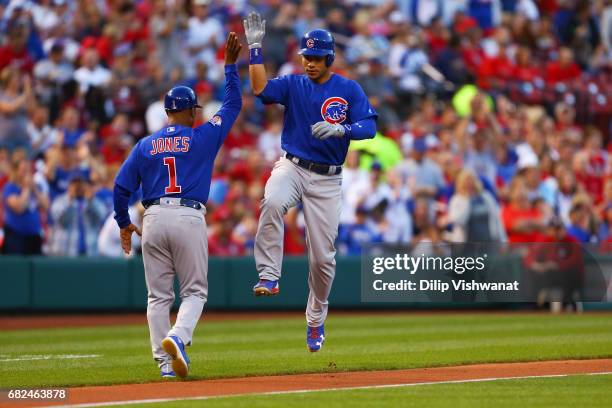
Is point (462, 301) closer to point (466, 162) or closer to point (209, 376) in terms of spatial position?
point (466, 162)

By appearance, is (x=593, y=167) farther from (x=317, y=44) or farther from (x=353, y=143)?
(x=317, y=44)

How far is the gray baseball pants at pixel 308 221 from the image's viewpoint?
392 inches

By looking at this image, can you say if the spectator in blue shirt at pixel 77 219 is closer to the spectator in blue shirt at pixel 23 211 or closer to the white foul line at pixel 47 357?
the spectator in blue shirt at pixel 23 211

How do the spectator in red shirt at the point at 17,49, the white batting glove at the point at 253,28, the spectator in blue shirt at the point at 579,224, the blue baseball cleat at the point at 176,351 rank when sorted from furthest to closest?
the spectator in red shirt at the point at 17,49 < the spectator in blue shirt at the point at 579,224 < the white batting glove at the point at 253,28 < the blue baseball cleat at the point at 176,351

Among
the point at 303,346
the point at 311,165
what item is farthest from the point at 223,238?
the point at 311,165

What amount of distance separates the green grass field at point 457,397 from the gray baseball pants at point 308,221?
1673mm

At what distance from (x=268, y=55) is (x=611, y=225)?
610 centimetres

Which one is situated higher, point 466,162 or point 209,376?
point 466,162

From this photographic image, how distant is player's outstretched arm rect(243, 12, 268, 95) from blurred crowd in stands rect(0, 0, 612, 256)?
694 cm

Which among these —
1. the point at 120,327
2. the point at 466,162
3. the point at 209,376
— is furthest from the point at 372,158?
the point at 209,376

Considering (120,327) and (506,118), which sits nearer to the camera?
(120,327)

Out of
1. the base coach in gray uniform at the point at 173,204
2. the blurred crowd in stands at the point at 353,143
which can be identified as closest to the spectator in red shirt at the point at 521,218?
the blurred crowd in stands at the point at 353,143

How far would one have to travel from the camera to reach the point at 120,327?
15.6 meters

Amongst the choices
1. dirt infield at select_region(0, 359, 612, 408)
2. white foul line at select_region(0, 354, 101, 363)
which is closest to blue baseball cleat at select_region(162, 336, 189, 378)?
dirt infield at select_region(0, 359, 612, 408)
